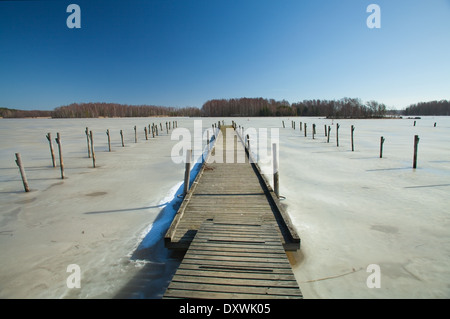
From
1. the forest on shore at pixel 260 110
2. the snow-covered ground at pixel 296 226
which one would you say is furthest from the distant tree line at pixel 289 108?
the snow-covered ground at pixel 296 226

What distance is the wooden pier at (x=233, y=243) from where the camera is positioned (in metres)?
2.78

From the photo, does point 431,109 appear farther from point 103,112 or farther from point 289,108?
point 103,112

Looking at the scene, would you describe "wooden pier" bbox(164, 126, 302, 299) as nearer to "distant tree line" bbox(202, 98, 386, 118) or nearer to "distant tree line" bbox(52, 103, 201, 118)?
"distant tree line" bbox(202, 98, 386, 118)

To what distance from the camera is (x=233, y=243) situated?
3781mm

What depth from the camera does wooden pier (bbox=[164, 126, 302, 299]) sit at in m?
2.78

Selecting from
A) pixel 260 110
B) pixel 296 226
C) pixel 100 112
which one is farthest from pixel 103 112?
pixel 296 226

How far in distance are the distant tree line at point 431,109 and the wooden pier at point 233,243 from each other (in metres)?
172

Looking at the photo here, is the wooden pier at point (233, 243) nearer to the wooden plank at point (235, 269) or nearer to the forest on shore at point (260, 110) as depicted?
the wooden plank at point (235, 269)

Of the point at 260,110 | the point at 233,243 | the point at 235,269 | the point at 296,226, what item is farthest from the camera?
the point at 260,110

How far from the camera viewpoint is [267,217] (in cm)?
502

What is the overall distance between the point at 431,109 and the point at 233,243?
584 ft

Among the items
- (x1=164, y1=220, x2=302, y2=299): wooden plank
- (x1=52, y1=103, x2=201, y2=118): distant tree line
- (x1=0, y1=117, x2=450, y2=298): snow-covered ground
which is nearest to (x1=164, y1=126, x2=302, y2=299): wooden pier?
(x1=164, y1=220, x2=302, y2=299): wooden plank

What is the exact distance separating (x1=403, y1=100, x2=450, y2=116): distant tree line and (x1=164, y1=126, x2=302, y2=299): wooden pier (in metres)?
172

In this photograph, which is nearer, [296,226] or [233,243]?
[233,243]
